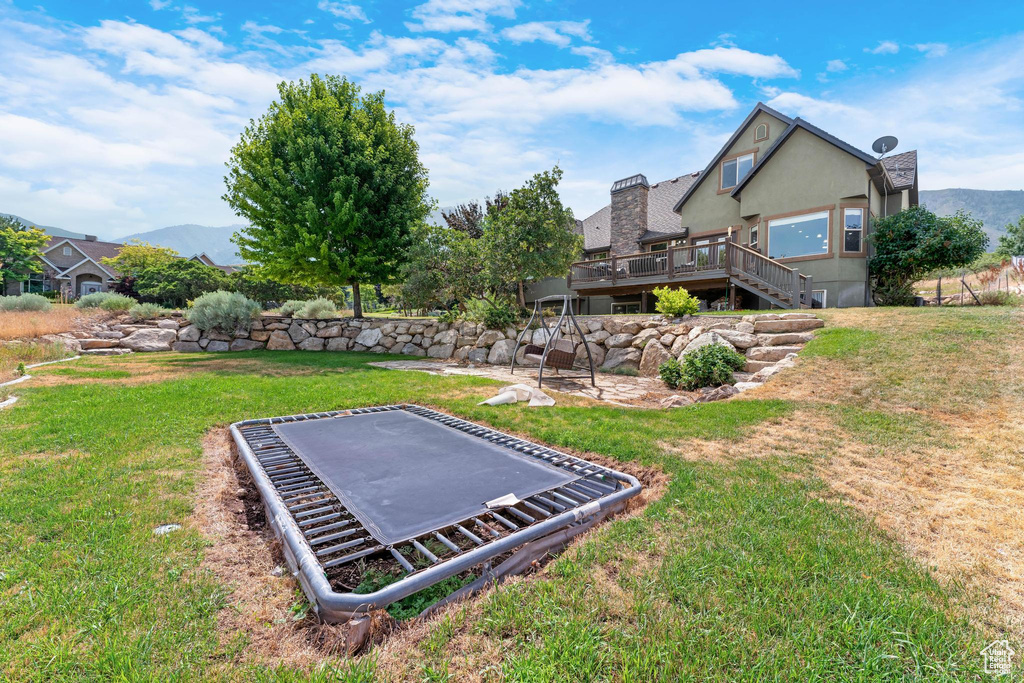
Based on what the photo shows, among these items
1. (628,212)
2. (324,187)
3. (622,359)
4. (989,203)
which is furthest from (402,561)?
(989,203)

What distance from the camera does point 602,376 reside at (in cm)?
840

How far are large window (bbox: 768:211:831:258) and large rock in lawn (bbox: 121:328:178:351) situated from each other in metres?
18.3

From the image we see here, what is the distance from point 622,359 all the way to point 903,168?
13.5 metres

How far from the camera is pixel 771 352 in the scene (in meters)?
6.71

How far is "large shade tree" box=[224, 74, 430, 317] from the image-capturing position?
11.3 m

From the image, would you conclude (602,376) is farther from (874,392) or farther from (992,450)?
(992,450)

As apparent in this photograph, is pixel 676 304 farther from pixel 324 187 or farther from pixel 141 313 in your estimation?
pixel 141 313

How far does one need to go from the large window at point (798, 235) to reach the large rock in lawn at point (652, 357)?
25.9 ft

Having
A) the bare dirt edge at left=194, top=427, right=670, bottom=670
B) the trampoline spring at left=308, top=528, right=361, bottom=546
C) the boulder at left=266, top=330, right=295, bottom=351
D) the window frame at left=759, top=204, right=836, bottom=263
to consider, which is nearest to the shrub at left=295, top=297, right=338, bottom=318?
the boulder at left=266, top=330, right=295, bottom=351

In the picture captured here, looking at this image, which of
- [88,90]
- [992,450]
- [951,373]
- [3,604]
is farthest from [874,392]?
[88,90]

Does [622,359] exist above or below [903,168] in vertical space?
below

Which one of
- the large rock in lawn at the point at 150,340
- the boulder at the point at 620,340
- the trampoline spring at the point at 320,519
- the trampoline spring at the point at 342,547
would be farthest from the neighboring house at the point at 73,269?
the trampoline spring at the point at 342,547

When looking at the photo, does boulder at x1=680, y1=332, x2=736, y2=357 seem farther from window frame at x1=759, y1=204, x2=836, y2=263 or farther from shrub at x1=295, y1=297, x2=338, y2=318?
shrub at x1=295, y1=297, x2=338, y2=318

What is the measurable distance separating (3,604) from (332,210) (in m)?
11.3
